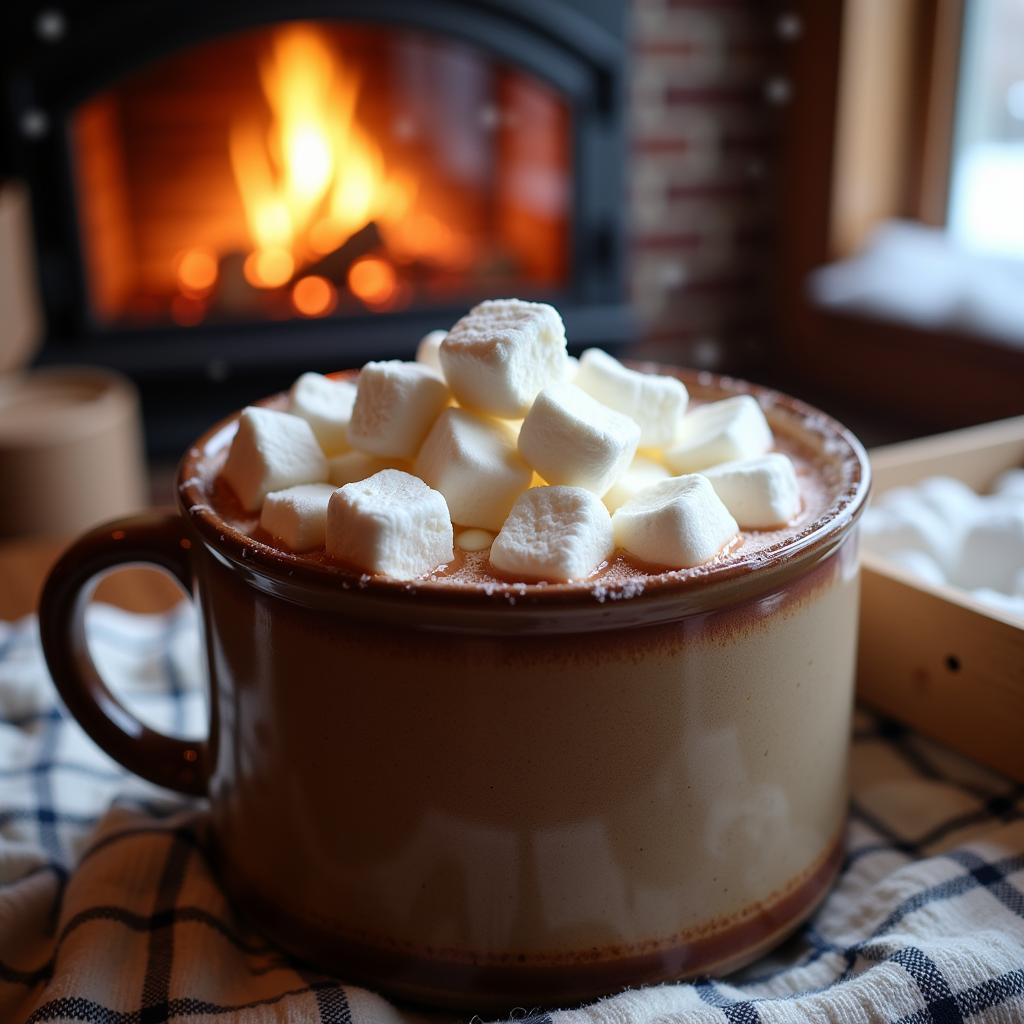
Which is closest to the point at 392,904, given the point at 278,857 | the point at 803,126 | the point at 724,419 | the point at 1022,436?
the point at 278,857

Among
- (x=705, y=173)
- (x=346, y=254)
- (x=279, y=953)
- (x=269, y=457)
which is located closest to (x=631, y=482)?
(x=269, y=457)

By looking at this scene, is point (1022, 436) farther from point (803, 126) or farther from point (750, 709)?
point (803, 126)

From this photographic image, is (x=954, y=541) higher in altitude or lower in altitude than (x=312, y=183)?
lower

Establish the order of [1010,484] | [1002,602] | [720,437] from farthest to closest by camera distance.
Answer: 1. [1010,484]
2. [1002,602]
3. [720,437]

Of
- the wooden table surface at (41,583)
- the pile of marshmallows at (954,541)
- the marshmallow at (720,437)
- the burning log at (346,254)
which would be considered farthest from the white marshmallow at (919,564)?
the burning log at (346,254)

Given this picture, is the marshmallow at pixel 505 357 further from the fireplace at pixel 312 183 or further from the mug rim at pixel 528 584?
the fireplace at pixel 312 183

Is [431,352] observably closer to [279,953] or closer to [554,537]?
[554,537]
